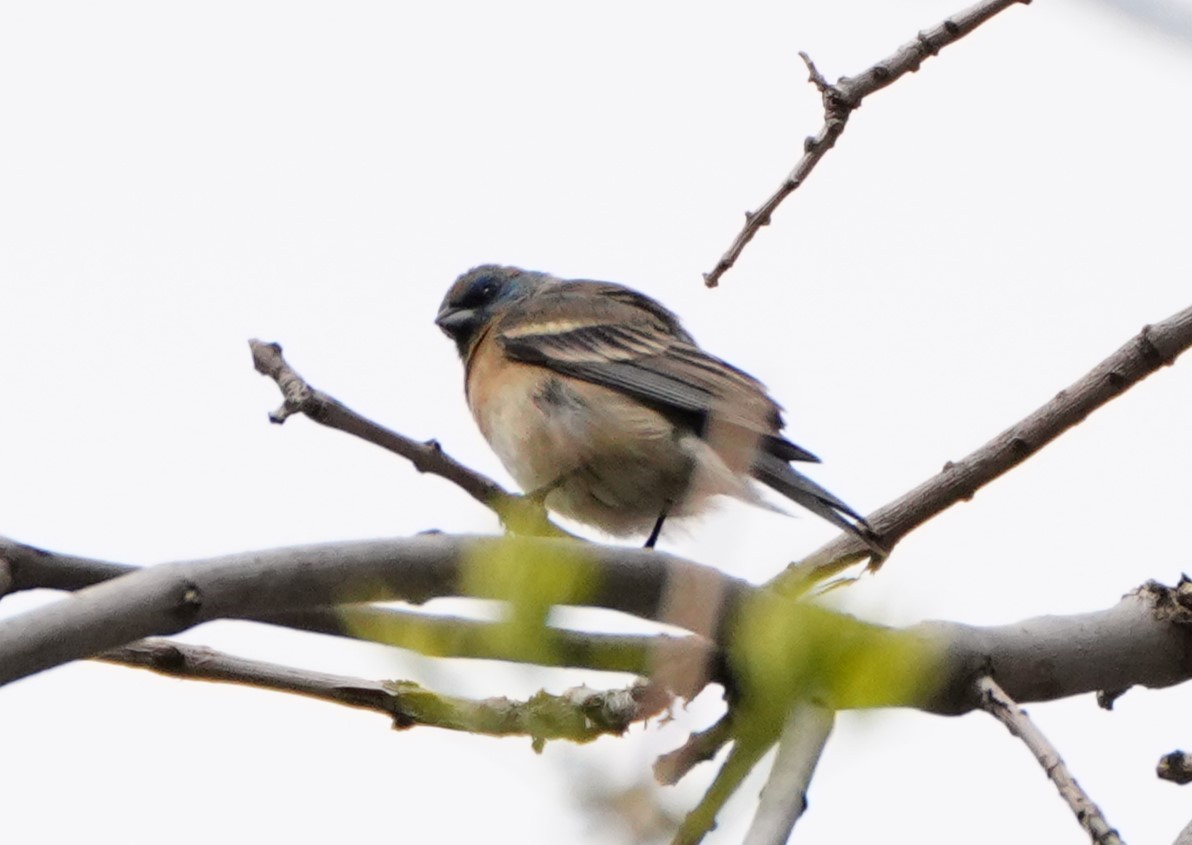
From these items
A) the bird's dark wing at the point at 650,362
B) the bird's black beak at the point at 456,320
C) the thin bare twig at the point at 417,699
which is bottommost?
the thin bare twig at the point at 417,699

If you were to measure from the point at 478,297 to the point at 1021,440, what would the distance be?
456 centimetres

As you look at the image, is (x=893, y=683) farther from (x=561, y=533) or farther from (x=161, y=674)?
(x=561, y=533)

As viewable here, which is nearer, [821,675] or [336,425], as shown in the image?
[821,675]

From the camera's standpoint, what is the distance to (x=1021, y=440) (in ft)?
15.3

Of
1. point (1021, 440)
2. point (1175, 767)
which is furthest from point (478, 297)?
point (1175, 767)

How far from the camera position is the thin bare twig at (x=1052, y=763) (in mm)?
2354

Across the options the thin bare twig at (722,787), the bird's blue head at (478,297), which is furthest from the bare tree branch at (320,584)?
the bird's blue head at (478,297)

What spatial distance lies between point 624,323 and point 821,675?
566 cm

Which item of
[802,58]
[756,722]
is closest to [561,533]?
[802,58]

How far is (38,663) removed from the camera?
2340 millimetres

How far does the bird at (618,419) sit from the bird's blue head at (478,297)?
19.8 inches

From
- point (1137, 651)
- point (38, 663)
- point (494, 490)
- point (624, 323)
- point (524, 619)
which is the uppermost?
point (624, 323)

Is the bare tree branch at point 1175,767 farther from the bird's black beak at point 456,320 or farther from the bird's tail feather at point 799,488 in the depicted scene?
the bird's black beak at point 456,320

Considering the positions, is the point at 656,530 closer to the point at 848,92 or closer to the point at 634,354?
the point at 634,354
